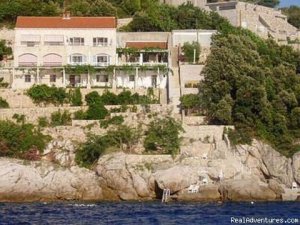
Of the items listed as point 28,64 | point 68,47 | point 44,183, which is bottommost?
point 44,183

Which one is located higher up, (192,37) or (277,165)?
(192,37)

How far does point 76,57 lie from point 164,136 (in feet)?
41.0

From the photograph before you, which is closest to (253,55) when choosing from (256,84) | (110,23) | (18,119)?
(256,84)

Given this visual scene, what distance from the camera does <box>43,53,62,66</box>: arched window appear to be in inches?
2564

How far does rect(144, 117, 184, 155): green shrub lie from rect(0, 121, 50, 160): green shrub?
659 centimetres

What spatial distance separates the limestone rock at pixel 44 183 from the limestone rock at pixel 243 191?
290 inches

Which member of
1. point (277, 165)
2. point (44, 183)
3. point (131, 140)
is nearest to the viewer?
point (44, 183)

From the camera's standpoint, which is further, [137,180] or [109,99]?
[109,99]

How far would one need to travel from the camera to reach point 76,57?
6581 cm

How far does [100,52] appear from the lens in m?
66.1

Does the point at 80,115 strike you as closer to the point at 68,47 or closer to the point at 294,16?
the point at 68,47

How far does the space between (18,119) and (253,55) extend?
696 inches

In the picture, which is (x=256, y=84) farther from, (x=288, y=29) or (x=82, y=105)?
(x=288, y=29)

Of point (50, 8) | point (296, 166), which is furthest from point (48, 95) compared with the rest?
point (296, 166)
